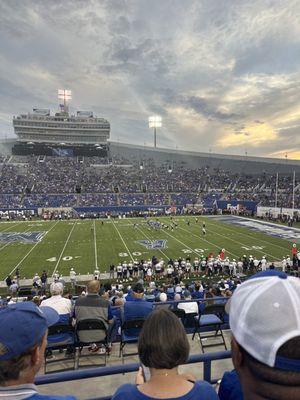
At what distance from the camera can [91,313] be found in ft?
18.7

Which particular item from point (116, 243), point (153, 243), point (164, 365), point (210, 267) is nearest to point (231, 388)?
point (164, 365)

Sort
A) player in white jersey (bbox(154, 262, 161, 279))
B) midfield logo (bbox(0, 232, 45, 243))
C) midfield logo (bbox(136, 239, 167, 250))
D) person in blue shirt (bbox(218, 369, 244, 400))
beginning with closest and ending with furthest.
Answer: person in blue shirt (bbox(218, 369, 244, 400)) < player in white jersey (bbox(154, 262, 161, 279)) < midfield logo (bbox(136, 239, 167, 250)) < midfield logo (bbox(0, 232, 45, 243))

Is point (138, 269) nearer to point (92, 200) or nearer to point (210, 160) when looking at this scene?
Answer: point (92, 200)

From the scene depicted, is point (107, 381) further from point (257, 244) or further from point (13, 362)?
point (257, 244)

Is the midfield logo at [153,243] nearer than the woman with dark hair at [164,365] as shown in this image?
No

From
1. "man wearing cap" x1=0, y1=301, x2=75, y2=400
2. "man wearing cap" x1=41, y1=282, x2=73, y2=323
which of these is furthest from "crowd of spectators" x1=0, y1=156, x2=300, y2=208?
"man wearing cap" x1=0, y1=301, x2=75, y2=400

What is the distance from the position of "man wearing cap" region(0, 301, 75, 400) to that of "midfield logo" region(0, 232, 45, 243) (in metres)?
32.5

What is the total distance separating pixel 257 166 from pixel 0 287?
7387cm

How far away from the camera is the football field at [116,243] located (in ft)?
82.5

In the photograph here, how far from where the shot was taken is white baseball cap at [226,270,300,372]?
116 cm

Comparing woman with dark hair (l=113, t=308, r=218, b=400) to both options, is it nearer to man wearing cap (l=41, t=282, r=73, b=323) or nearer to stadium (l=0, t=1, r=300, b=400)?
stadium (l=0, t=1, r=300, b=400)

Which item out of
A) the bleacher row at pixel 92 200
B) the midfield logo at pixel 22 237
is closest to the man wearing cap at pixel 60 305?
the midfield logo at pixel 22 237

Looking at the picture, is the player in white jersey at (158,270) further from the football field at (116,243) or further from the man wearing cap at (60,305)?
the man wearing cap at (60,305)

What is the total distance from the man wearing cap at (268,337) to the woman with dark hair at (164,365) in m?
0.62
